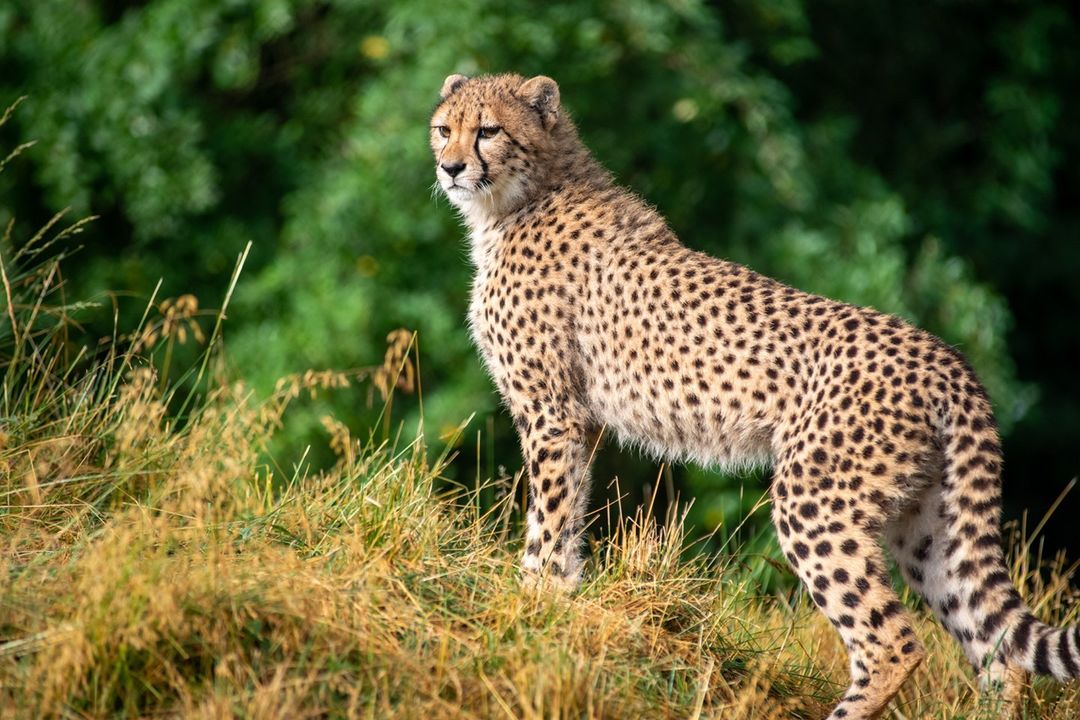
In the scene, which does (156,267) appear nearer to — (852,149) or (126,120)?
(126,120)

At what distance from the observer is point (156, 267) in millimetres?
8688

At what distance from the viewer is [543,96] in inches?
188

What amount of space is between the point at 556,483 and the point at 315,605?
3.87 ft

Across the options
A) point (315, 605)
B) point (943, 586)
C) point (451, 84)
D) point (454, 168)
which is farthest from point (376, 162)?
point (315, 605)

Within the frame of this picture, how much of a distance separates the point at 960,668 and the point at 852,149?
784 cm

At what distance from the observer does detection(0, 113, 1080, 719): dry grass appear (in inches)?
117

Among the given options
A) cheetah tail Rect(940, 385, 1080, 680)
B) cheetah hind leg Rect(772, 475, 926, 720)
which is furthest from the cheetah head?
cheetah tail Rect(940, 385, 1080, 680)

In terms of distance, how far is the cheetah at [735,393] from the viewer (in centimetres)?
367

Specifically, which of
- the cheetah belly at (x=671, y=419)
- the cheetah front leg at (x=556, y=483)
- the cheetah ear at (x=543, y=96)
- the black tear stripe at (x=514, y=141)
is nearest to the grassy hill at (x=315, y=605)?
the cheetah front leg at (x=556, y=483)

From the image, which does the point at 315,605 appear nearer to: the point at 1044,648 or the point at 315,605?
the point at 315,605

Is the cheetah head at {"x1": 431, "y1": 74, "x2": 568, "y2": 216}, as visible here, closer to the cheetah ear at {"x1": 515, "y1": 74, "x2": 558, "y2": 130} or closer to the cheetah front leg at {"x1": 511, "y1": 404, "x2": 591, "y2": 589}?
the cheetah ear at {"x1": 515, "y1": 74, "x2": 558, "y2": 130}

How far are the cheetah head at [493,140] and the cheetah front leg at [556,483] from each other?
2.34 feet

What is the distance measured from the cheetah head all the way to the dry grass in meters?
0.88

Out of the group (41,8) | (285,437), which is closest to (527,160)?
(285,437)
